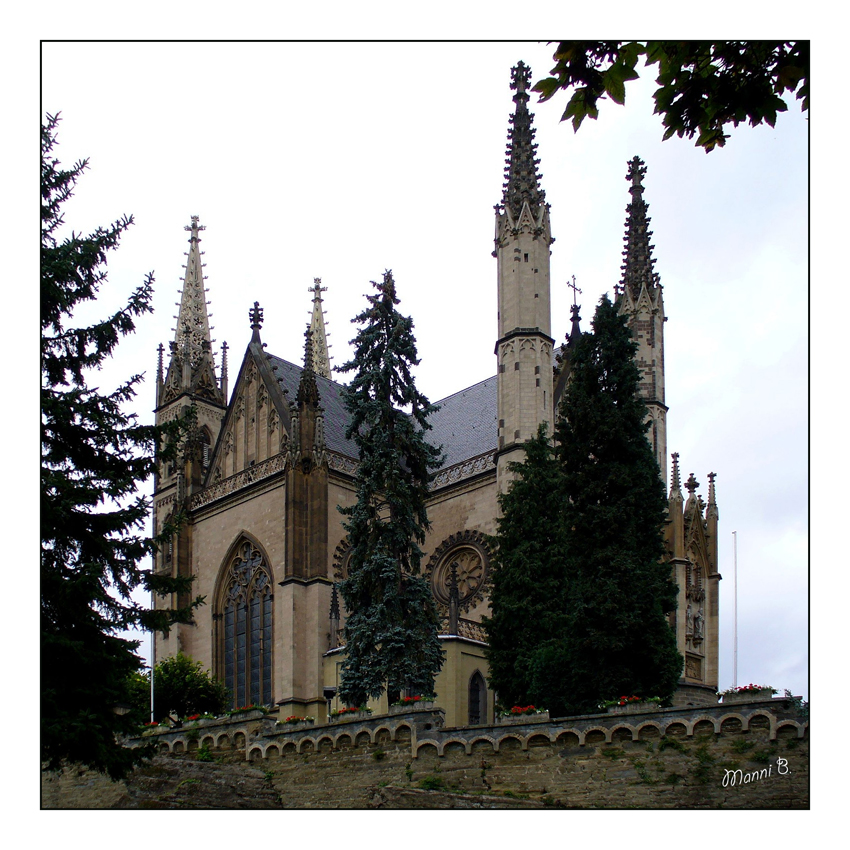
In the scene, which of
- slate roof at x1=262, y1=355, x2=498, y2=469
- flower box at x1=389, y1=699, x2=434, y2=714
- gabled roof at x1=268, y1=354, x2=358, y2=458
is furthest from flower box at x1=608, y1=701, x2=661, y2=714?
gabled roof at x1=268, y1=354, x2=358, y2=458

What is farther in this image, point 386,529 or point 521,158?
point 521,158

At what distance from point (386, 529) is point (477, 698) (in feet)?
24.0

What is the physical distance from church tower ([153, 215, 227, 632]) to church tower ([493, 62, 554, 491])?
14.2 m

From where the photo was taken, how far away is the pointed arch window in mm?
44375

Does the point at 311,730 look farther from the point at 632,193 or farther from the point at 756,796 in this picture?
the point at 632,193

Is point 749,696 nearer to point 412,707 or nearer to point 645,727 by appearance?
point 645,727

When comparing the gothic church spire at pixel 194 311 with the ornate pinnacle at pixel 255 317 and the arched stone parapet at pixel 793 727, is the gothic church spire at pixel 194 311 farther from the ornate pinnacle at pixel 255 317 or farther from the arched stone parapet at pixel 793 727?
the arched stone parapet at pixel 793 727

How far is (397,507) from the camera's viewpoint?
33250 mm

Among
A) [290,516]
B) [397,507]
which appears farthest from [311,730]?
[290,516]

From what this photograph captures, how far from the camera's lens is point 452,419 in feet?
167

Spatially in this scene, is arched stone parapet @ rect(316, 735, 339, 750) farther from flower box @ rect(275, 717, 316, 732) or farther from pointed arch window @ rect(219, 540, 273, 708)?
pointed arch window @ rect(219, 540, 273, 708)

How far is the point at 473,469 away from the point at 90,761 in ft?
84.3

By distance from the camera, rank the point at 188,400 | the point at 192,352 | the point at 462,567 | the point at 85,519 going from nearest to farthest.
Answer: the point at 85,519
the point at 462,567
the point at 188,400
the point at 192,352

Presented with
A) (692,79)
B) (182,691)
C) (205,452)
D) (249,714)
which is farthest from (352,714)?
(205,452)
